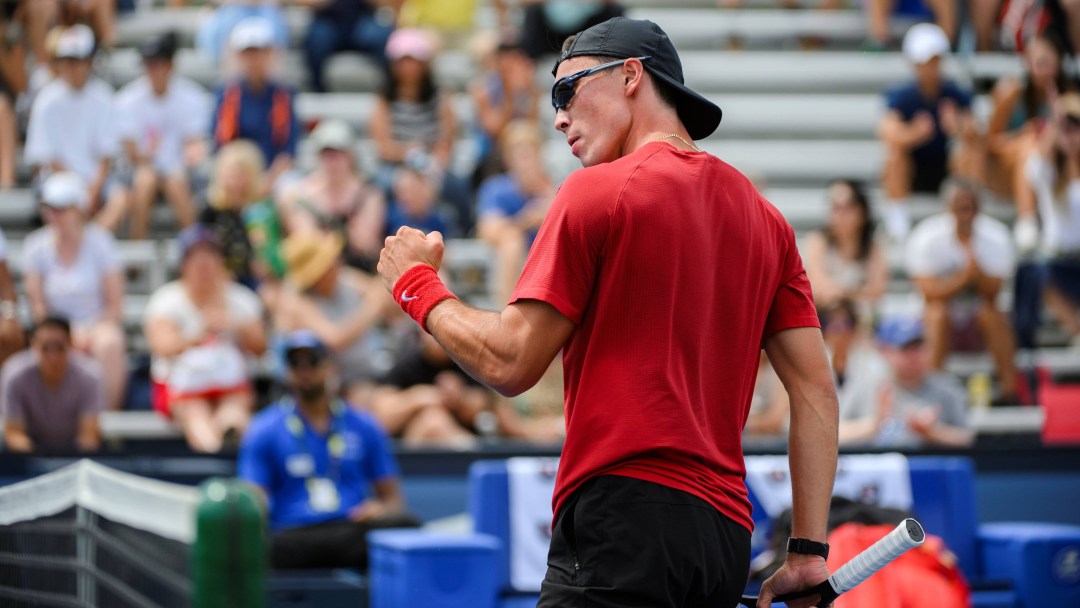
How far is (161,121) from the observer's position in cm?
1234

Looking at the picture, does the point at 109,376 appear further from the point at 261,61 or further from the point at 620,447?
the point at 620,447

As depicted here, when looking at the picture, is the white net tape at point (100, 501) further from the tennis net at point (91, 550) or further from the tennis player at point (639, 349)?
the tennis player at point (639, 349)

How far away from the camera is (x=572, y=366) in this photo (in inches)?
129

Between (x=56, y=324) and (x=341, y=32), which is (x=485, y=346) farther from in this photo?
(x=341, y=32)

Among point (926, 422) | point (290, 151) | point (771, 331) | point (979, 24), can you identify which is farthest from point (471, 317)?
point (979, 24)

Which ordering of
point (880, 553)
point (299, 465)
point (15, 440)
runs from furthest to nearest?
point (15, 440)
point (299, 465)
point (880, 553)

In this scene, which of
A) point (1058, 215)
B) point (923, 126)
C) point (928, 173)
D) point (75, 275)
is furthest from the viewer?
point (928, 173)

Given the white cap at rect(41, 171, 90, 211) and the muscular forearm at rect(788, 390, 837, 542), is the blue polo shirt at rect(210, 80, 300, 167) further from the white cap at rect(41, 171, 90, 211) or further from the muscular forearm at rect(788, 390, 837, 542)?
the muscular forearm at rect(788, 390, 837, 542)

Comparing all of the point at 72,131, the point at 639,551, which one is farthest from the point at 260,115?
the point at 639,551

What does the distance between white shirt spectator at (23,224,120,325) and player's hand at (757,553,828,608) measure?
7999 mm

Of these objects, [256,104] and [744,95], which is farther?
[744,95]

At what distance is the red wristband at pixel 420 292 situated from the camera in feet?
10.9

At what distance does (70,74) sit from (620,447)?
33.7 feet

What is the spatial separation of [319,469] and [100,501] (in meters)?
4.11
